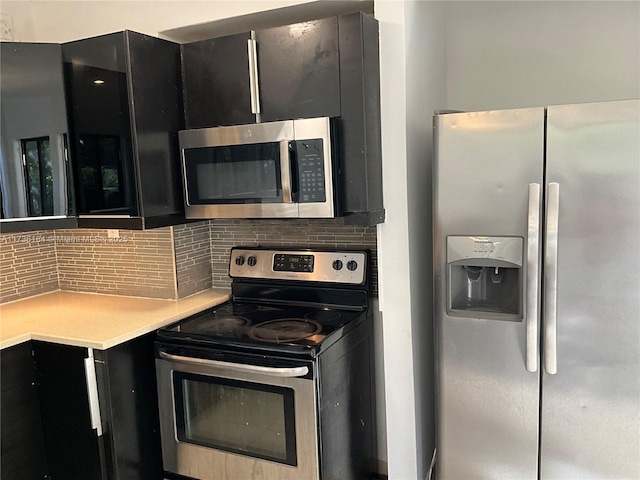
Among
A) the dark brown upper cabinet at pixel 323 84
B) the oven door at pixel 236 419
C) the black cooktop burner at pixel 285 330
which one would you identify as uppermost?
the dark brown upper cabinet at pixel 323 84

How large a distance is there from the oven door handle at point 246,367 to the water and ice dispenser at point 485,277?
0.56 m

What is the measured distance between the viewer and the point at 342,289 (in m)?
2.23

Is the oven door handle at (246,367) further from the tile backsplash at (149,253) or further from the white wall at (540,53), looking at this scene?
the white wall at (540,53)

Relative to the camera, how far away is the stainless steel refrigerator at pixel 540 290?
1557 millimetres

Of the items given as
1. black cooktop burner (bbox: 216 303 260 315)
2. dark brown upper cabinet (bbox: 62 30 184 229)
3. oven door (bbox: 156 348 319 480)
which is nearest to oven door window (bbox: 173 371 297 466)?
oven door (bbox: 156 348 319 480)

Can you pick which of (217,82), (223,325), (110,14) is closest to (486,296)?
(223,325)

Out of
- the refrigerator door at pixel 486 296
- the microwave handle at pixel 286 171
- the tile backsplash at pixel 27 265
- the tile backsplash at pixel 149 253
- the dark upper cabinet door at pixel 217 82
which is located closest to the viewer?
the refrigerator door at pixel 486 296

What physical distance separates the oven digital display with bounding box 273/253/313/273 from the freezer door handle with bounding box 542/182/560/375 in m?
0.99

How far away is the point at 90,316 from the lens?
217 cm

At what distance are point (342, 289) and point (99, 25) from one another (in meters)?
1.56

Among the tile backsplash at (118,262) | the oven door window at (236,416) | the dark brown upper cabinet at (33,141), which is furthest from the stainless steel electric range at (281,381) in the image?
the dark brown upper cabinet at (33,141)

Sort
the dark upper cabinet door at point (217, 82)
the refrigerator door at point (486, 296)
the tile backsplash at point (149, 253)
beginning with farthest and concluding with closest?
1. the tile backsplash at point (149, 253)
2. the dark upper cabinet door at point (217, 82)
3. the refrigerator door at point (486, 296)

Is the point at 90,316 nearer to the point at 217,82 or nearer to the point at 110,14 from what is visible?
the point at 217,82

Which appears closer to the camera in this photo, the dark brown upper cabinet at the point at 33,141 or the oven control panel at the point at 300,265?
the dark brown upper cabinet at the point at 33,141
